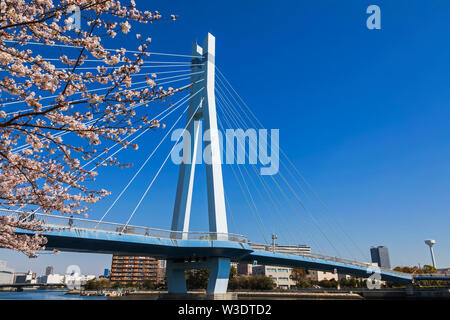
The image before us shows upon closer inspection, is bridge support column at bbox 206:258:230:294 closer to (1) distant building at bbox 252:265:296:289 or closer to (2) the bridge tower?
(2) the bridge tower

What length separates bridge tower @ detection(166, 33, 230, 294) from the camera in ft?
74.4

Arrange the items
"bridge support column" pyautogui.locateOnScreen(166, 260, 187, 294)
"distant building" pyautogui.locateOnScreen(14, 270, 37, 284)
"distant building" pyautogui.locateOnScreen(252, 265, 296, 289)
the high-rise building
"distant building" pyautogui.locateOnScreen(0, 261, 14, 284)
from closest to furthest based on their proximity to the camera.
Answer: "bridge support column" pyautogui.locateOnScreen(166, 260, 187, 294), "distant building" pyautogui.locateOnScreen(252, 265, 296, 289), the high-rise building, "distant building" pyautogui.locateOnScreen(0, 261, 14, 284), "distant building" pyautogui.locateOnScreen(14, 270, 37, 284)

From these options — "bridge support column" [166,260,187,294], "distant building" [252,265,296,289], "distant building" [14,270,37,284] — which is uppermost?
"bridge support column" [166,260,187,294]

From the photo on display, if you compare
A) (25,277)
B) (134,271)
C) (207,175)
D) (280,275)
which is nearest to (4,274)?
(25,277)

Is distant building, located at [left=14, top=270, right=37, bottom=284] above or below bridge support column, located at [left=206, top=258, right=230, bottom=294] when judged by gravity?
below

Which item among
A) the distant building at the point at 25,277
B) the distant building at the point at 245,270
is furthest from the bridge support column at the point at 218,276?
the distant building at the point at 25,277

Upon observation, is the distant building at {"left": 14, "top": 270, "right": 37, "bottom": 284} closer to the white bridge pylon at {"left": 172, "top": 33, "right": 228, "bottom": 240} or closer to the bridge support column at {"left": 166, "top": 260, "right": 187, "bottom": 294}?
the bridge support column at {"left": 166, "top": 260, "right": 187, "bottom": 294}

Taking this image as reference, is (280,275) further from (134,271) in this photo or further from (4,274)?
(4,274)

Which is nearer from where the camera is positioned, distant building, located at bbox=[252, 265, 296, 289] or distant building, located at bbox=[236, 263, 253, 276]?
distant building, located at bbox=[252, 265, 296, 289]

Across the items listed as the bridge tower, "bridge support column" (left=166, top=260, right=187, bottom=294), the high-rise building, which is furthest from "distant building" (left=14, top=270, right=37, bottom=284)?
the bridge tower

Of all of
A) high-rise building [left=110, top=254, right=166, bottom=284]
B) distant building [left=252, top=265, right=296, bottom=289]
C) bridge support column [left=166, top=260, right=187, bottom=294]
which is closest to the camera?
bridge support column [left=166, top=260, right=187, bottom=294]

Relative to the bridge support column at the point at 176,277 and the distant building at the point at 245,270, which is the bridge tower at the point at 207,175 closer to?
the bridge support column at the point at 176,277

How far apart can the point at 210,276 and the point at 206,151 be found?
31.9ft

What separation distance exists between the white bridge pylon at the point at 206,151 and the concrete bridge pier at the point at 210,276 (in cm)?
331
